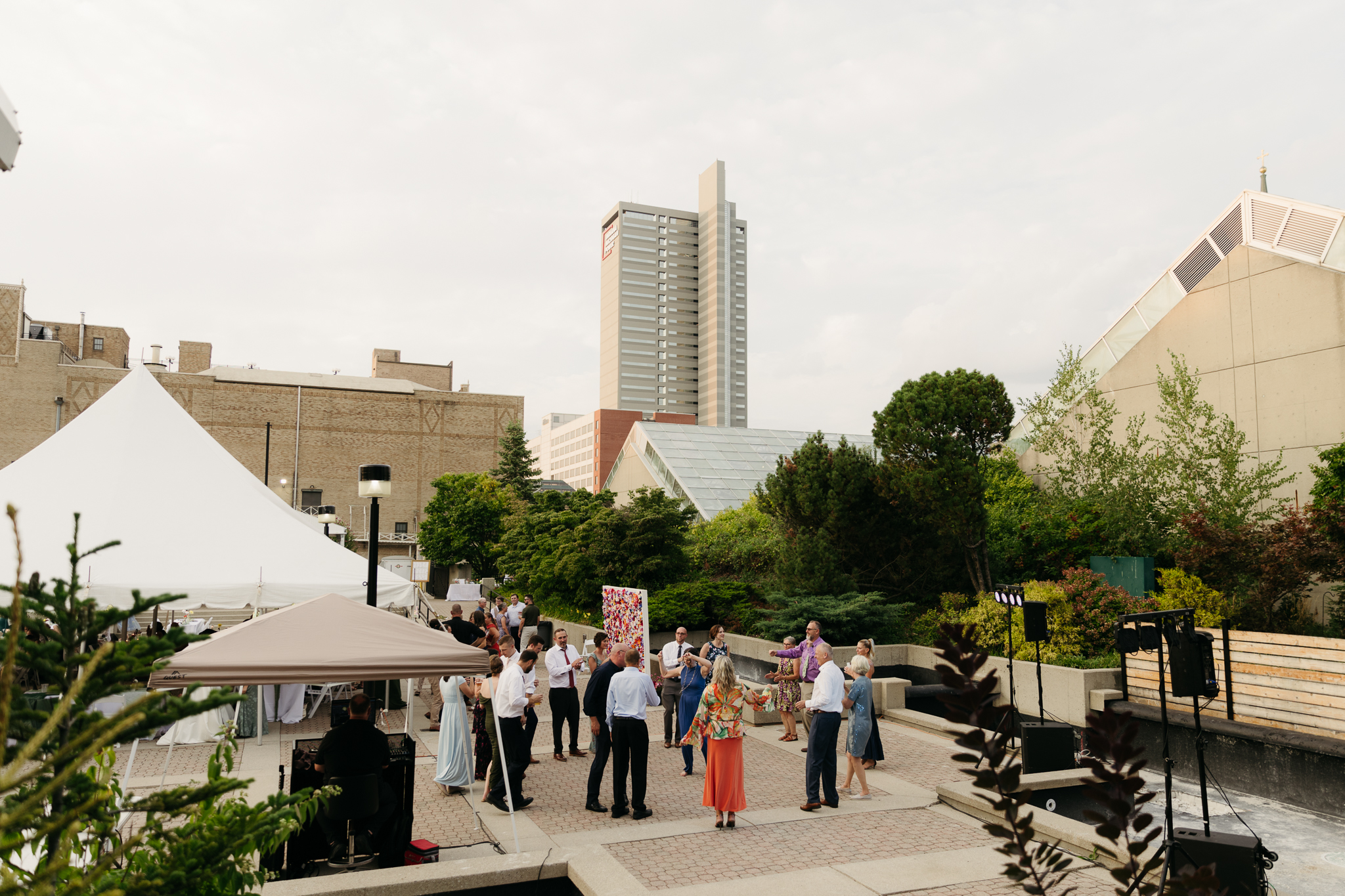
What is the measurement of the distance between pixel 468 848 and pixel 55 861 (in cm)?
735

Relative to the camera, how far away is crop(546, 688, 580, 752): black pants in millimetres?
11938

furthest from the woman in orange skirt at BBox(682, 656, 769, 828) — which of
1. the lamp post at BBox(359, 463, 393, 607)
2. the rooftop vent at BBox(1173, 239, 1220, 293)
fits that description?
the rooftop vent at BBox(1173, 239, 1220, 293)

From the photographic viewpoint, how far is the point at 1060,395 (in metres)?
21.6

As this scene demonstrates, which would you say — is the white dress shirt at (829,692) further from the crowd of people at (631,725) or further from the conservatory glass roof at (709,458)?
the conservatory glass roof at (709,458)

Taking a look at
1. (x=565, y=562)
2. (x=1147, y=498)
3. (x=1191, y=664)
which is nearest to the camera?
(x=1191, y=664)

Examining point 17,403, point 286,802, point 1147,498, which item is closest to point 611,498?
point 1147,498

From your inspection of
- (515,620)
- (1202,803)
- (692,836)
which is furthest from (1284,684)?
(515,620)

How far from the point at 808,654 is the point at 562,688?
12.7ft

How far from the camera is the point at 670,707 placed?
515 inches

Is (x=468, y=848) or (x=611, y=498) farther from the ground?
(x=611, y=498)

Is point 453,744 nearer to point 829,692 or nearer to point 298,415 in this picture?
point 829,692

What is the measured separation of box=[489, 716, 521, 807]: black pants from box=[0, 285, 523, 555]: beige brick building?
227 feet

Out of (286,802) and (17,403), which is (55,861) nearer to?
(286,802)

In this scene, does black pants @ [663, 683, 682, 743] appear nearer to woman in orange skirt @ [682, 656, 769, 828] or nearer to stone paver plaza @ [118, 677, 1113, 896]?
stone paver plaza @ [118, 677, 1113, 896]
